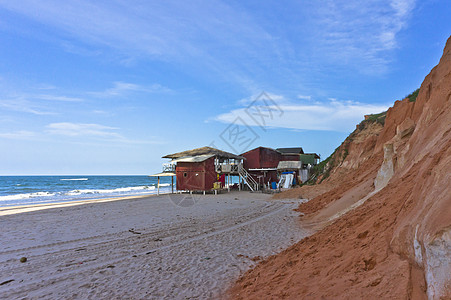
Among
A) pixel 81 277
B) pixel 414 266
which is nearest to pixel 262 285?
pixel 414 266

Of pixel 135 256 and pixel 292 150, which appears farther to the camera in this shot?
pixel 292 150

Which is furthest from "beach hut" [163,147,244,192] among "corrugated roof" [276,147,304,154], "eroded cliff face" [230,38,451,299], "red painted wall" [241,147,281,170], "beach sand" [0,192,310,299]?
"eroded cliff face" [230,38,451,299]

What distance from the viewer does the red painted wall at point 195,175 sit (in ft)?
100

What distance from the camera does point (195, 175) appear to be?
30.8 meters

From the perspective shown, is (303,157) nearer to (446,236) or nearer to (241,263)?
(241,263)

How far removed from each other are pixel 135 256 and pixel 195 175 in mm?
23410

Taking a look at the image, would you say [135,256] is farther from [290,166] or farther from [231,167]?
[290,166]

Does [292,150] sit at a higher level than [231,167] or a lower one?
higher

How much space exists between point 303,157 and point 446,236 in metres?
39.0

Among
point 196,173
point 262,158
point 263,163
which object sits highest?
point 262,158

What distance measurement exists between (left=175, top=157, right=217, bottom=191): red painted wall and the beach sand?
17.7m

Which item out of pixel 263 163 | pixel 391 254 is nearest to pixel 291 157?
pixel 263 163

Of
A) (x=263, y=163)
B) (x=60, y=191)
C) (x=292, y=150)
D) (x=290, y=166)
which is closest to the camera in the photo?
(x=290, y=166)

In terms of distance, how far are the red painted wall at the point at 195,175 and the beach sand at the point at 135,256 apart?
1770 centimetres
